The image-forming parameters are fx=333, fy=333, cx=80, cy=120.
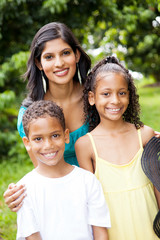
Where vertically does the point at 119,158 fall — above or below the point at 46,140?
below

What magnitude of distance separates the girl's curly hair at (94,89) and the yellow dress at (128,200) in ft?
1.18

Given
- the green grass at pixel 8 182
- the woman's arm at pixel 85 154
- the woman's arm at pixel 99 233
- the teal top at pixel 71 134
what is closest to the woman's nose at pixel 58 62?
the teal top at pixel 71 134

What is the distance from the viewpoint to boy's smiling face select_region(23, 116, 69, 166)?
194 cm

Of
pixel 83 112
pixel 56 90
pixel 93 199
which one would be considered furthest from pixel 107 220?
pixel 56 90

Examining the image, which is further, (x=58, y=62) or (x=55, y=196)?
(x=58, y=62)

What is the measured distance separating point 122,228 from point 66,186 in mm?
481

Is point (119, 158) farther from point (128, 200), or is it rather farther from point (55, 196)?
point (55, 196)

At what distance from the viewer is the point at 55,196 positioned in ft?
6.31

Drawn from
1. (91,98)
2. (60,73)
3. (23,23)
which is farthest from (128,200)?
(23,23)

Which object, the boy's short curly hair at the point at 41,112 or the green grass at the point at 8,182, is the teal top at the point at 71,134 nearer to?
the boy's short curly hair at the point at 41,112

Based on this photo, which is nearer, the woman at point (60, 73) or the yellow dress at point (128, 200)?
the yellow dress at point (128, 200)

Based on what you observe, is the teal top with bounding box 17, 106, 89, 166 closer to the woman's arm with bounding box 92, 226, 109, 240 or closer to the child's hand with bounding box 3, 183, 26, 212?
the child's hand with bounding box 3, 183, 26, 212

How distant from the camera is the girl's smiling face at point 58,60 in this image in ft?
8.34

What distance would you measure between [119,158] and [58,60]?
0.88m
